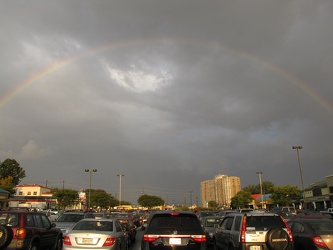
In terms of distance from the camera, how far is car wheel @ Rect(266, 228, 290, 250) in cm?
943

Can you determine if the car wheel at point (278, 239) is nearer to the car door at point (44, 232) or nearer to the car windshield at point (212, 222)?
the car door at point (44, 232)

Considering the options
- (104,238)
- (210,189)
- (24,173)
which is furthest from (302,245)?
(210,189)

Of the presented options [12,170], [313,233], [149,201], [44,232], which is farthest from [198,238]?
[149,201]

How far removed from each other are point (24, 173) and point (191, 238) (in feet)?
374

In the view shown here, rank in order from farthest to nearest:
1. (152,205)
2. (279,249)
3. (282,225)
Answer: (152,205)
(282,225)
(279,249)

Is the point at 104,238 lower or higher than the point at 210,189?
lower

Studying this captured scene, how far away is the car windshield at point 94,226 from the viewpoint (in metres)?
11.5

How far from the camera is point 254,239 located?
986 centimetres

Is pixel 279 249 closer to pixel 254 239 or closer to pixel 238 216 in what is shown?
pixel 254 239

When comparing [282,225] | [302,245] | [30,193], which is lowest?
[302,245]

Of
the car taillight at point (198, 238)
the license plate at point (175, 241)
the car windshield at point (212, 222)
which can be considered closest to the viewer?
the license plate at point (175, 241)

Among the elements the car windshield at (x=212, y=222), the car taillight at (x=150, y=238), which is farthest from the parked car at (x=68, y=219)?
the car taillight at (x=150, y=238)

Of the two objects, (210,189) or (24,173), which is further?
(210,189)

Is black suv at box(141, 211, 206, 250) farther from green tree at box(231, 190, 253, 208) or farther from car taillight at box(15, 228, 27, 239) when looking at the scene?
green tree at box(231, 190, 253, 208)
